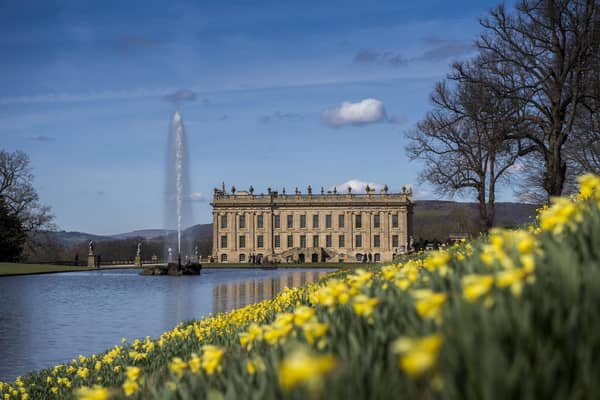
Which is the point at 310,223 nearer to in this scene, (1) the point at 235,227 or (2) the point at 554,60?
(1) the point at 235,227

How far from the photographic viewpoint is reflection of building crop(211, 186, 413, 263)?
90.1 m

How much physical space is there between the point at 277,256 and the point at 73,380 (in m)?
81.6

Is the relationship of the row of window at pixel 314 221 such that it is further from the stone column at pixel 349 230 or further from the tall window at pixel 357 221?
the stone column at pixel 349 230

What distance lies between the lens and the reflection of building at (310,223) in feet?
296

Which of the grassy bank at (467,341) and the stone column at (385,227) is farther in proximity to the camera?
the stone column at (385,227)

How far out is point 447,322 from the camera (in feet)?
8.25

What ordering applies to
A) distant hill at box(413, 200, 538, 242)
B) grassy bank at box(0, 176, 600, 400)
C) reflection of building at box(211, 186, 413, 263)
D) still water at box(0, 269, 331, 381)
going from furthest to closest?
reflection of building at box(211, 186, 413, 263) < distant hill at box(413, 200, 538, 242) < still water at box(0, 269, 331, 381) < grassy bank at box(0, 176, 600, 400)

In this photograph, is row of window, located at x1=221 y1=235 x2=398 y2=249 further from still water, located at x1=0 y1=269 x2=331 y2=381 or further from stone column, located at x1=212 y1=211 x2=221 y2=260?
still water, located at x1=0 y1=269 x2=331 y2=381

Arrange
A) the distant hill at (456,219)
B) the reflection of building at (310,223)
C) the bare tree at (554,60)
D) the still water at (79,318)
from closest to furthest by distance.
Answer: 1. the still water at (79,318)
2. the bare tree at (554,60)
3. the distant hill at (456,219)
4. the reflection of building at (310,223)

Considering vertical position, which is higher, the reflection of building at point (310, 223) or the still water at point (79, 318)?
the reflection of building at point (310, 223)

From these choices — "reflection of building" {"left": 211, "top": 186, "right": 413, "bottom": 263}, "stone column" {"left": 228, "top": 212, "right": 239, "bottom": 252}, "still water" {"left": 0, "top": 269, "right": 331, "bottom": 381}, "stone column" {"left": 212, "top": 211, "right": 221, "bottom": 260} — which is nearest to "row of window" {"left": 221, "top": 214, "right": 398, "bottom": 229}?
"reflection of building" {"left": 211, "top": 186, "right": 413, "bottom": 263}

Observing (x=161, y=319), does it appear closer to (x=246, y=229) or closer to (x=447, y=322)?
(x=447, y=322)

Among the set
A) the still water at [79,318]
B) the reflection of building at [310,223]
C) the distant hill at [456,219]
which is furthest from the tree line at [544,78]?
the reflection of building at [310,223]

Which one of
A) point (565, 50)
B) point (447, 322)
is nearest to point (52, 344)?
point (447, 322)
